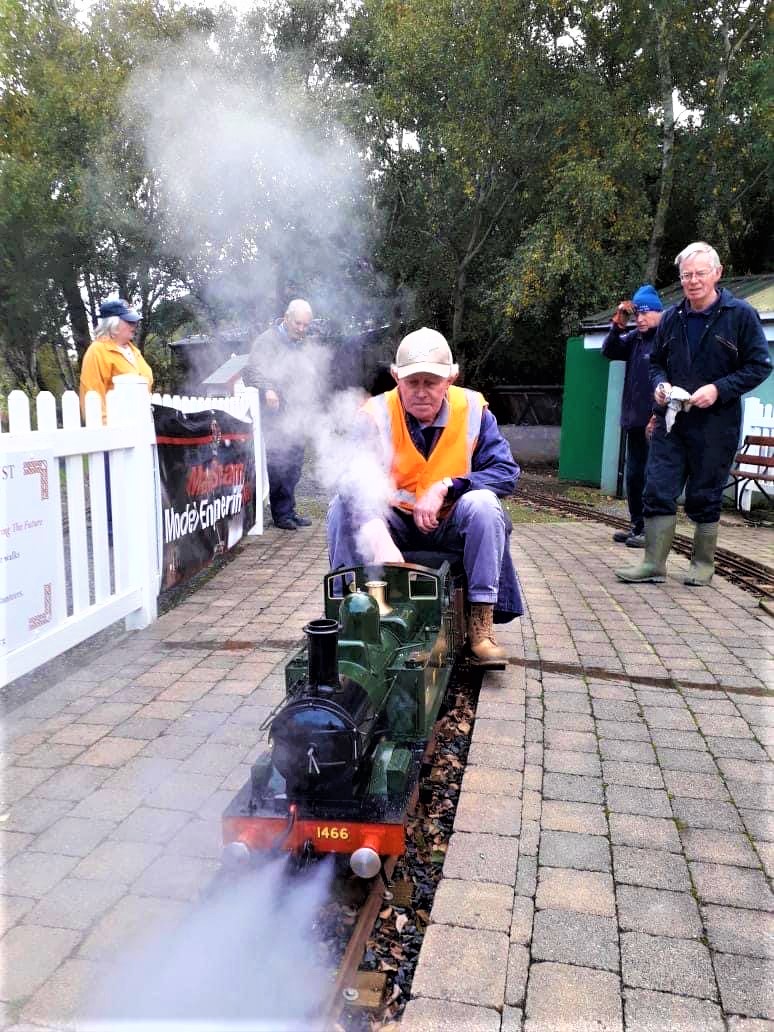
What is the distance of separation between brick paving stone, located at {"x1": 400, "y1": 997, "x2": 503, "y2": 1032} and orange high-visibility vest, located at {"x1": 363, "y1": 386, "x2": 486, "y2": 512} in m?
2.01

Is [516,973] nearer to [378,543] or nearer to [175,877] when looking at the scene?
[175,877]

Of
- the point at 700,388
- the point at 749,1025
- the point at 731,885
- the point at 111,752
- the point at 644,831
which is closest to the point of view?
the point at 749,1025

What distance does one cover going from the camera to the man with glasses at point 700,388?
4859 millimetres

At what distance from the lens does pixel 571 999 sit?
1.72 m

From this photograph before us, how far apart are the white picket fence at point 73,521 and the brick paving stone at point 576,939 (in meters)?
2.38

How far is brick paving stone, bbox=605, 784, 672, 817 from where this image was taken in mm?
2518

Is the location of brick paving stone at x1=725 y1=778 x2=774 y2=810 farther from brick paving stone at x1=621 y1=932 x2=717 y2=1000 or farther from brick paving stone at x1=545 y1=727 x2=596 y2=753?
brick paving stone at x1=621 y1=932 x2=717 y2=1000

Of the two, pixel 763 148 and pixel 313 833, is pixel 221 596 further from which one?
pixel 763 148

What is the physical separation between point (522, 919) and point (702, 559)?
13.0ft

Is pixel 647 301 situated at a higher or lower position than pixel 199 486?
higher

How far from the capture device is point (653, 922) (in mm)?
1977

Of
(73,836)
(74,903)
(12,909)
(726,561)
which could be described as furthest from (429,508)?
(726,561)

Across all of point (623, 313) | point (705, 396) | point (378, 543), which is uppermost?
point (623, 313)

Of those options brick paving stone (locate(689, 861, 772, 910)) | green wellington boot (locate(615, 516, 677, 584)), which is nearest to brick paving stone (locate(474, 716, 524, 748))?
brick paving stone (locate(689, 861, 772, 910))
